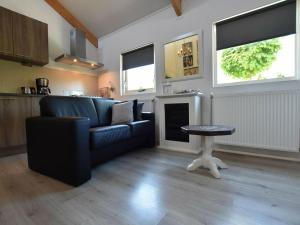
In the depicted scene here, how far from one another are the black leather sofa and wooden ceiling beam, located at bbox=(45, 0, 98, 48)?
8.71 feet

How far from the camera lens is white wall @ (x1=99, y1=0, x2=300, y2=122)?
241 cm

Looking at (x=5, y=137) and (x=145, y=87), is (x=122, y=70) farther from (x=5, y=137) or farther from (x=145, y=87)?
(x=5, y=137)

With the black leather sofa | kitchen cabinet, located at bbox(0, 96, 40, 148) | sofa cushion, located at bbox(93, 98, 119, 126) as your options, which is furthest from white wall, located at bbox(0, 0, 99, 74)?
the black leather sofa

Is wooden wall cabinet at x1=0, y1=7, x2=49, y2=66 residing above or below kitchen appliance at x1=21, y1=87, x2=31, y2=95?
Answer: above

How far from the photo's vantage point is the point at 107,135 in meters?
1.89

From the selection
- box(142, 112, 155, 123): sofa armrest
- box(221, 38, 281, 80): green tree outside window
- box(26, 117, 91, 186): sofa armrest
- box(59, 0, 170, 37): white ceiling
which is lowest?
box(26, 117, 91, 186): sofa armrest

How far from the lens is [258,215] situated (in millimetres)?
1055

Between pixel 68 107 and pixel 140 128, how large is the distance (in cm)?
106

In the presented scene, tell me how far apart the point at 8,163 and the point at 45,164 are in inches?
39.8

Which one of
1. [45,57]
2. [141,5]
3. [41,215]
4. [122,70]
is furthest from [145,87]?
[41,215]

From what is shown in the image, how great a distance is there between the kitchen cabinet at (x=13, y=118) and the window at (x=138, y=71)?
6.61ft

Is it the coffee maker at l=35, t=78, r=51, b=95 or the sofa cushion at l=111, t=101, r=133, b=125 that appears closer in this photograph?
the sofa cushion at l=111, t=101, r=133, b=125

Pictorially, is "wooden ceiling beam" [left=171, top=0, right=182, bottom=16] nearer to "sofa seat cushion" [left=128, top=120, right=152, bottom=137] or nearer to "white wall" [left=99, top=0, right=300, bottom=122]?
"white wall" [left=99, top=0, right=300, bottom=122]

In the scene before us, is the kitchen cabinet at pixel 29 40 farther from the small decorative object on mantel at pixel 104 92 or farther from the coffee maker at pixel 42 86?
the small decorative object on mantel at pixel 104 92
